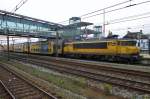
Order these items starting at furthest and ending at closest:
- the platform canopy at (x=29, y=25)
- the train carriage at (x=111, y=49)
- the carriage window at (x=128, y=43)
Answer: the platform canopy at (x=29, y=25) < the carriage window at (x=128, y=43) < the train carriage at (x=111, y=49)

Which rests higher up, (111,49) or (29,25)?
(29,25)

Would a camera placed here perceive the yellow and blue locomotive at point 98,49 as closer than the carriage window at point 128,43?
Yes

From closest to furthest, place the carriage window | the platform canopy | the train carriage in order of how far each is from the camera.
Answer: the train carriage < the carriage window < the platform canopy

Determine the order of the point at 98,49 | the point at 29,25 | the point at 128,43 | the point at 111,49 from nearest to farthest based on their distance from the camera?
the point at 128,43 → the point at 111,49 → the point at 98,49 → the point at 29,25

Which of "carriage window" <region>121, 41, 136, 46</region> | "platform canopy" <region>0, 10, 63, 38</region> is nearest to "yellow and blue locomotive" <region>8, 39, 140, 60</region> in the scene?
"carriage window" <region>121, 41, 136, 46</region>

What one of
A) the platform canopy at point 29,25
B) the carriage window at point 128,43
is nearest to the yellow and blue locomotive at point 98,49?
the carriage window at point 128,43

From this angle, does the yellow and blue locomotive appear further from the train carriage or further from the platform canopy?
the platform canopy

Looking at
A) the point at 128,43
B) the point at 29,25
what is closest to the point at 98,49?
the point at 128,43

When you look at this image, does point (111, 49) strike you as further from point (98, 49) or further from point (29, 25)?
point (29, 25)

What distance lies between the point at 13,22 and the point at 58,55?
78.6 feet

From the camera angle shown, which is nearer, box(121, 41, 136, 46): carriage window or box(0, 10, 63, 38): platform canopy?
box(121, 41, 136, 46): carriage window

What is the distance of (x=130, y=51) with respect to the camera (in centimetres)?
2658

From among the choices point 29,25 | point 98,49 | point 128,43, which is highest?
point 29,25

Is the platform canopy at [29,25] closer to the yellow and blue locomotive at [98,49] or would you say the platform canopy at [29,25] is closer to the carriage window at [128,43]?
the yellow and blue locomotive at [98,49]
